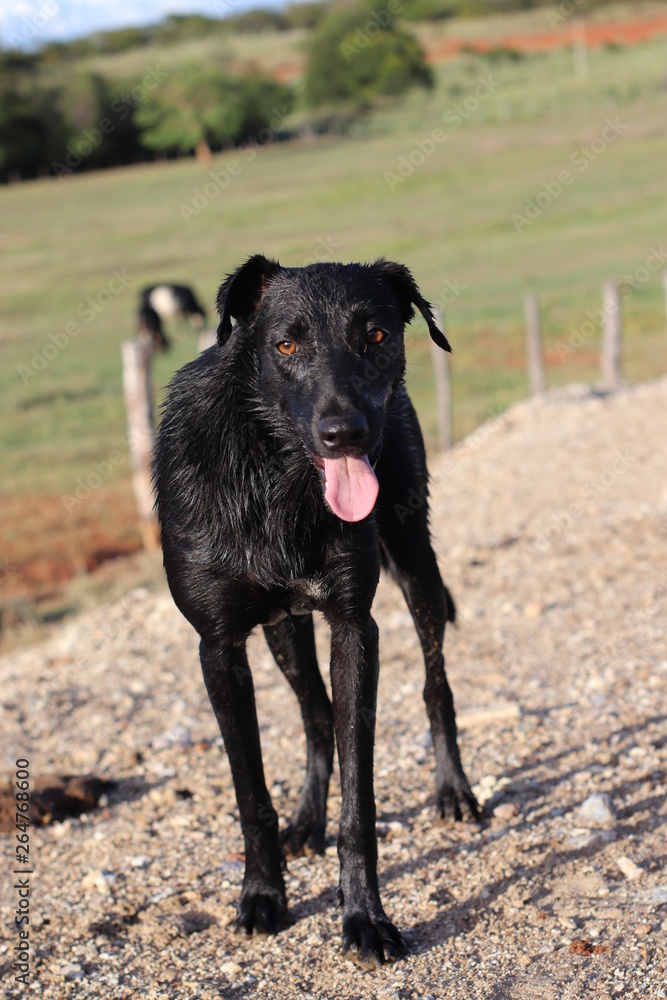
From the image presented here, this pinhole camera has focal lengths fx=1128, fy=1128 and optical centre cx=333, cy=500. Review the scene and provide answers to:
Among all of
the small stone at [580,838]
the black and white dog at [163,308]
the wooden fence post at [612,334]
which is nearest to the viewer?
the small stone at [580,838]

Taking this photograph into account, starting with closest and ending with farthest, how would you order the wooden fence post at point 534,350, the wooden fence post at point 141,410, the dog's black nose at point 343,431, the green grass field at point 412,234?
the dog's black nose at point 343,431 → the wooden fence post at point 141,410 → the wooden fence post at point 534,350 → the green grass field at point 412,234

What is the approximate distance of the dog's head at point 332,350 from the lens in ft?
9.78

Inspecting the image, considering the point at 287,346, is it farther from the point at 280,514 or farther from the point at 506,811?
the point at 506,811

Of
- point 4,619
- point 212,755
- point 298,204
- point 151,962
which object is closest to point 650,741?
point 212,755

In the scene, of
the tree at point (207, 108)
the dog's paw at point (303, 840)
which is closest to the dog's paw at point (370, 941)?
the dog's paw at point (303, 840)

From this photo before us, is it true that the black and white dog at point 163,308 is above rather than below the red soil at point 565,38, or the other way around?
above

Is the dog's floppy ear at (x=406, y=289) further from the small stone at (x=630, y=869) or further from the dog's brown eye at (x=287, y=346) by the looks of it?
the small stone at (x=630, y=869)

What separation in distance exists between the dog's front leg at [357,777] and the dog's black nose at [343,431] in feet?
2.05

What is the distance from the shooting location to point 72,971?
3340 mm

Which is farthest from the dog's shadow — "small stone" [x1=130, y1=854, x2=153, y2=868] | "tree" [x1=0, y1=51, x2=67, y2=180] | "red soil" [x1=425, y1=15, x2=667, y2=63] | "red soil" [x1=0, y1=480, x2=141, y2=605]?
"red soil" [x1=425, y1=15, x2=667, y2=63]

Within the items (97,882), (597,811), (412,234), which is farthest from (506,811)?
(412,234)

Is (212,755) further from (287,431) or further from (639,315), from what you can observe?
(639,315)

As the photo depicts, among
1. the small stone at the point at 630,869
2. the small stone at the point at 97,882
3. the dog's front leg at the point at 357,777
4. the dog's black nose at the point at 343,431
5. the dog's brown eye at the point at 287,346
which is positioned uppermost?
the dog's brown eye at the point at 287,346

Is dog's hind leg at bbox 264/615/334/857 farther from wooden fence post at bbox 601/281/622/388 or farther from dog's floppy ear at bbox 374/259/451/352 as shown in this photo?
wooden fence post at bbox 601/281/622/388
